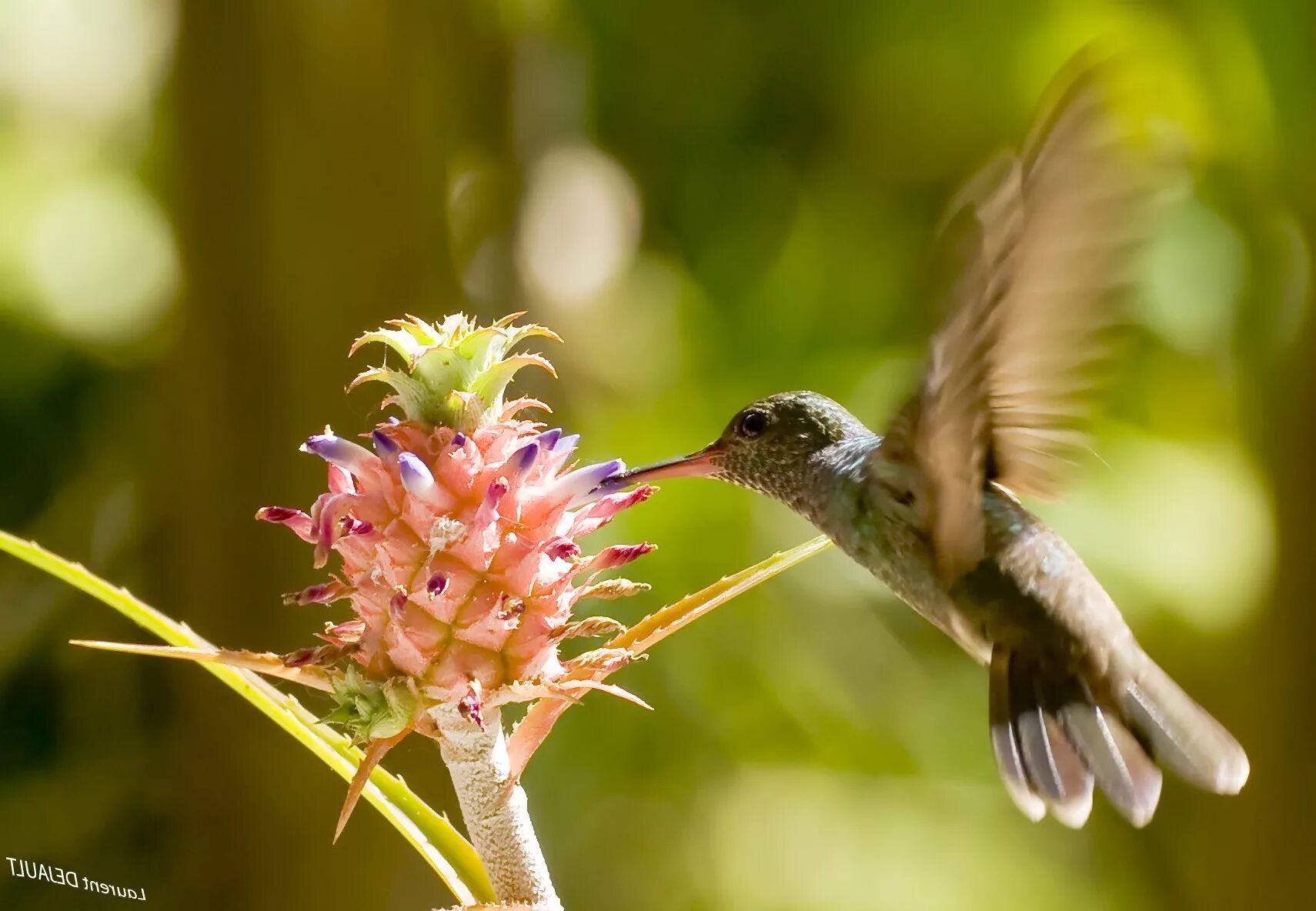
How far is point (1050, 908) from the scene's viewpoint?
2.29 meters

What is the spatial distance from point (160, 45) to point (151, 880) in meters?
1.37

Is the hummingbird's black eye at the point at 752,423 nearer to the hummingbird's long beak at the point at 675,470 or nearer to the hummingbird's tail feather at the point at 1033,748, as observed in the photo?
the hummingbird's long beak at the point at 675,470

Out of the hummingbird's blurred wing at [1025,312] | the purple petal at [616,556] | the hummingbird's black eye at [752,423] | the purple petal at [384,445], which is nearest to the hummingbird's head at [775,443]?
the hummingbird's black eye at [752,423]

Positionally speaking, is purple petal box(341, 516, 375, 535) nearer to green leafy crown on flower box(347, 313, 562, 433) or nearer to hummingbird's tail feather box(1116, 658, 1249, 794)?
green leafy crown on flower box(347, 313, 562, 433)

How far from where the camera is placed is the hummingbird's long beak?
0.73m

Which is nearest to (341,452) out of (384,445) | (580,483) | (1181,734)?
(384,445)

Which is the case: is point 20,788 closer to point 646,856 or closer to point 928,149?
point 646,856

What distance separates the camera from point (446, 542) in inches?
24.4

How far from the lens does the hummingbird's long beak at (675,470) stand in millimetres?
734

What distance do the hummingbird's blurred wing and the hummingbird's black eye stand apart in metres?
0.16

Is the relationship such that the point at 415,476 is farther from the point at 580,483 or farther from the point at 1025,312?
the point at 1025,312

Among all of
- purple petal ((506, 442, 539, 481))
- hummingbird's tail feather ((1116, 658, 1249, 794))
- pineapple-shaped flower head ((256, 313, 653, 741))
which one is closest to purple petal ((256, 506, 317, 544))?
pineapple-shaped flower head ((256, 313, 653, 741))
